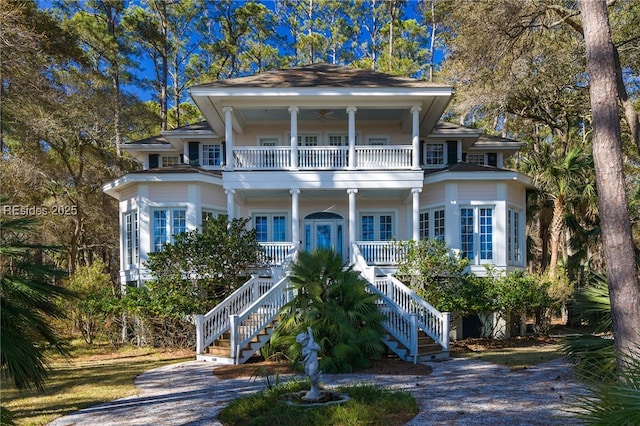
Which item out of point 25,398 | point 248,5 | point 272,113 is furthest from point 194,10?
point 25,398

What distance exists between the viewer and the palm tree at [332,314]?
10375 millimetres

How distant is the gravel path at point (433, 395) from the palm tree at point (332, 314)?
2.33ft

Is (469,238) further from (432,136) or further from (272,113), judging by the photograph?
(272,113)

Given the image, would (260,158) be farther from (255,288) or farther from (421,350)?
(421,350)

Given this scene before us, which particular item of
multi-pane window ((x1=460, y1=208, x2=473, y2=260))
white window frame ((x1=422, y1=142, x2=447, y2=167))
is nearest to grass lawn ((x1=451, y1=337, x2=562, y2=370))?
multi-pane window ((x1=460, y1=208, x2=473, y2=260))

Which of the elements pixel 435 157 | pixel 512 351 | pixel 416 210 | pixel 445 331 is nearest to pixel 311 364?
pixel 445 331

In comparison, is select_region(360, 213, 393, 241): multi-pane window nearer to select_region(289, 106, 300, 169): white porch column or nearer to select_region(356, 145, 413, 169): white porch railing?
select_region(356, 145, 413, 169): white porch railing

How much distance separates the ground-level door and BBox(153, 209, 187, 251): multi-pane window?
476cm

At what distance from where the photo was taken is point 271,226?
18.9 metres

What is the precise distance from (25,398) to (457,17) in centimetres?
1549

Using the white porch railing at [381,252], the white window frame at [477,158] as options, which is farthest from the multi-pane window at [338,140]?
the white window frame at [477,158]

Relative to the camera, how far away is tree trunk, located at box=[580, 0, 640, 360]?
282 inches

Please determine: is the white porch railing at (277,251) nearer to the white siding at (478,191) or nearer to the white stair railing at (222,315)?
the white stair railing at (222,315)

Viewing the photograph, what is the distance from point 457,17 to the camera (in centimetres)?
1558
